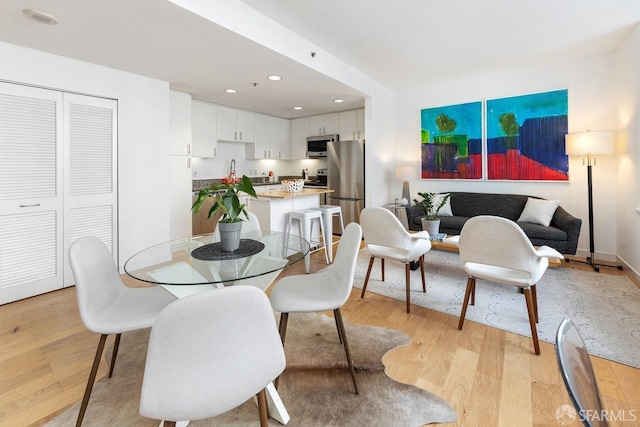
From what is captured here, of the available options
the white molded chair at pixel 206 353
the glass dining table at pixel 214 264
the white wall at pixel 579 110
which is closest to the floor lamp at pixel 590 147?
the white wall at pixel 579 110

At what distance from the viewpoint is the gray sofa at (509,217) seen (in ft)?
11.3

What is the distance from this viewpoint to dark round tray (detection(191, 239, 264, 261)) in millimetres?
1782

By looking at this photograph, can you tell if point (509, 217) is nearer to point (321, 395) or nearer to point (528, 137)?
point (528, 137)

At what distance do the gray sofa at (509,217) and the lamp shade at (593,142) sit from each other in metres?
0.72

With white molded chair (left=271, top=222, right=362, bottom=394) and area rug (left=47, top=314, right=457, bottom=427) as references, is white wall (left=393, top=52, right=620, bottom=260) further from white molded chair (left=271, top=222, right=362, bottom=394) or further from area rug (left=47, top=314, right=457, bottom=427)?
white molded chair (left=271, top=222, right=362, bottom=394)

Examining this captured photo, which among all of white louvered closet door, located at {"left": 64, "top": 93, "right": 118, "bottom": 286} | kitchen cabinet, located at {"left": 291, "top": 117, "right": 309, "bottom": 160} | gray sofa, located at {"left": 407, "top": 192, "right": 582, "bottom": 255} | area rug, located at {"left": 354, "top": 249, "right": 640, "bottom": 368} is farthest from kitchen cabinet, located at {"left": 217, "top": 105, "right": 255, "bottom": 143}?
area rug, located at {"left": 354, "top": 249, "right": 640, "bottom": 368}

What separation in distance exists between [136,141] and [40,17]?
147 centimetres

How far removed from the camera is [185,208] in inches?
185

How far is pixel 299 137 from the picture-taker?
6.81 metres

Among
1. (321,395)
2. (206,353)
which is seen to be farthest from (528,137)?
(206,353)

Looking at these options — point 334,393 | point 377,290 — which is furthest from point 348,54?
point 334,393

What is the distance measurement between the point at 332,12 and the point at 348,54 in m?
1.01

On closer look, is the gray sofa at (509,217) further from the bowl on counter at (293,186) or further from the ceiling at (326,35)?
the ceiling at (326,35)

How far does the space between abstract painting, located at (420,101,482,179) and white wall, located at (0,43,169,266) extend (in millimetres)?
3872
